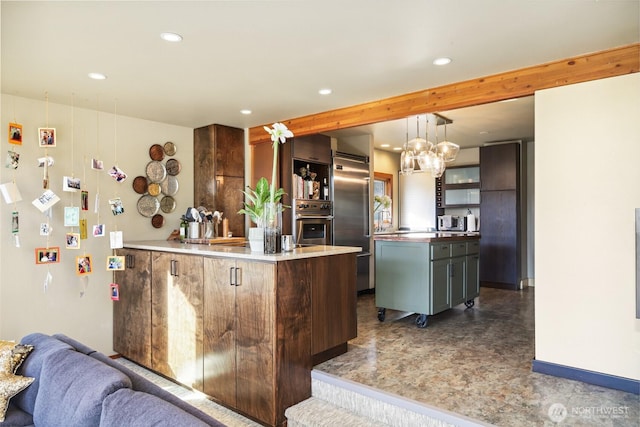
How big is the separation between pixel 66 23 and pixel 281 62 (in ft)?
4.17

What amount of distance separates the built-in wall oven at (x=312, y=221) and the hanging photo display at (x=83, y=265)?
2112mm

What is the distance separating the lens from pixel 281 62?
2729mm

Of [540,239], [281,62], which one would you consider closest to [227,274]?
[281,62]

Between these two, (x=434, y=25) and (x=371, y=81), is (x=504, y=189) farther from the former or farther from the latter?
(x=434, y=25)

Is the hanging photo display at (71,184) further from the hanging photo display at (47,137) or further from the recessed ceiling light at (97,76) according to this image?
the recessed ceiling light at (97,76)

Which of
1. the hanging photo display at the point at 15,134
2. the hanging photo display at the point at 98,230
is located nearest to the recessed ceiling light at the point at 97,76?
the hanging photo display at the point at 15,134

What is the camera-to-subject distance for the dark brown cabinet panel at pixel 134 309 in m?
3.57

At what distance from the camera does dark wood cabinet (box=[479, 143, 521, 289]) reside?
20.1 feet

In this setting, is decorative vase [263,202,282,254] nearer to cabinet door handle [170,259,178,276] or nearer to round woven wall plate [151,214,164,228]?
cabinet door handle [170,259,178,276]

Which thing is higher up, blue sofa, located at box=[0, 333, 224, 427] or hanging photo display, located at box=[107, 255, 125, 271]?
hanging photo display, located at box=[107, 255, 125, 271]

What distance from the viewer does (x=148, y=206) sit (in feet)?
14.1

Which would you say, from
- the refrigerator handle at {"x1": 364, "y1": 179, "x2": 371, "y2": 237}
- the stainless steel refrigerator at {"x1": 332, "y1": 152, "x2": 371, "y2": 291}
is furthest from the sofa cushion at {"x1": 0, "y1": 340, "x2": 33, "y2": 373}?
the refrigerator handle at {"x1": 364, "y1": 179, "x2": 371, "y2": 237}

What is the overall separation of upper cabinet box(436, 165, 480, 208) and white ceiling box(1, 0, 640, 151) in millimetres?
3997

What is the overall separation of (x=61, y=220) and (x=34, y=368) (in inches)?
87.2
